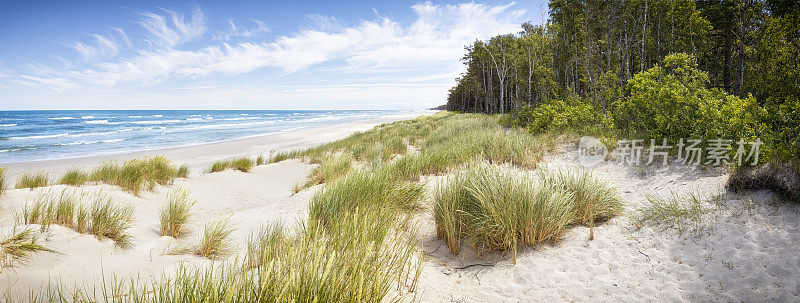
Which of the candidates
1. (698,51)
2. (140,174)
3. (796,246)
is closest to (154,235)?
(140,174)

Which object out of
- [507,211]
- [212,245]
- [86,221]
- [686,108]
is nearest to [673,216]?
[507,211]

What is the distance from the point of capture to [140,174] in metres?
6.24

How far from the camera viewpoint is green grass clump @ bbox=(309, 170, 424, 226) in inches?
141

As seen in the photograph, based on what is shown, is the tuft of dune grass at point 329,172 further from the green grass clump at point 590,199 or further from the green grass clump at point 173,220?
the green grass clump at point 590,199

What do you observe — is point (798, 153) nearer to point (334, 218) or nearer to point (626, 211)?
point (626, 211)

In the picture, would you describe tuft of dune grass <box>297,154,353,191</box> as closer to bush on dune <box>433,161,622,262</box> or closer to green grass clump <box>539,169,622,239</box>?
bush on dune <box>433,161,622,262</box>

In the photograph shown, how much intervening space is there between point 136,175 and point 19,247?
4162 mm

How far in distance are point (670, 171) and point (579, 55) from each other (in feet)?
67.1

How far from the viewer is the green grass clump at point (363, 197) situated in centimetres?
358

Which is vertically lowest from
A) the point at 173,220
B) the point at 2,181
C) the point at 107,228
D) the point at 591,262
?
the point at 591,262

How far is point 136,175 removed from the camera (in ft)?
20.2

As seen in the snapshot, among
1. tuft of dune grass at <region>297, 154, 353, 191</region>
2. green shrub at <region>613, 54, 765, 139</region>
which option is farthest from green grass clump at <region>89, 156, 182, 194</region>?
green shrub at <region>613, 54, 765, 139</region>

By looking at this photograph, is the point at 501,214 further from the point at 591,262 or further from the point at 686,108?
the point at 686,108

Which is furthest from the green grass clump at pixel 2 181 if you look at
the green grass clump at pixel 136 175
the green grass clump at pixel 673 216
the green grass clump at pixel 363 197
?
the green grass clump at pixel 673 216
